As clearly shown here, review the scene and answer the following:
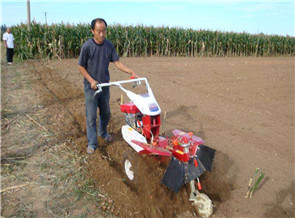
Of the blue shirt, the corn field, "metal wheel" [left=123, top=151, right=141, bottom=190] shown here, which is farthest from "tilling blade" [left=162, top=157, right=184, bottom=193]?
the corn field

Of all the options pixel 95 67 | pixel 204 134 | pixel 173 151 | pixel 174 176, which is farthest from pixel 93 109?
pixel 204 134

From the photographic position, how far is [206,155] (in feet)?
10.5

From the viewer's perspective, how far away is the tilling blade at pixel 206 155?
3182 millimetres

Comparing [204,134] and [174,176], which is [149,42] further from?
[174,176]

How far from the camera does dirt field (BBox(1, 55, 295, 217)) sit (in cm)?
316

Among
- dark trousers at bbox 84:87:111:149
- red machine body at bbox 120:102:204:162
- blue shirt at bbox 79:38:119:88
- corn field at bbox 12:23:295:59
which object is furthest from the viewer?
corn field at bbox 12:23:295:59

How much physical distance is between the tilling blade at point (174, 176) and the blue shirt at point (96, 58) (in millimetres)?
1832

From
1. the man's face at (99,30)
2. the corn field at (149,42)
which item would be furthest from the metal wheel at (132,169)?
the corn field at (149,42)

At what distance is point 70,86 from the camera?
858 cm

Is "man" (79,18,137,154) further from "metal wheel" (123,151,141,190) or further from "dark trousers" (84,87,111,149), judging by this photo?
"metal wheel" (123,151,141,190)

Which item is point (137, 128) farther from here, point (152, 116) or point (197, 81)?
point (197, 81)

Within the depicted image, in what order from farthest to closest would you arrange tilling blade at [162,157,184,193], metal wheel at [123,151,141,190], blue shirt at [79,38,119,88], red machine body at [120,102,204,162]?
blue shirt at [79,38,119,88] < metal wheel at [123,151,141,190] < red machine body at [120,102,204,162] < tilling blade at [162,157,184,193]

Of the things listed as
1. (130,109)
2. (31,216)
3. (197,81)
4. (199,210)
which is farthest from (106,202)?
(197,81)

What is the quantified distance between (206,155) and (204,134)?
1.81m
